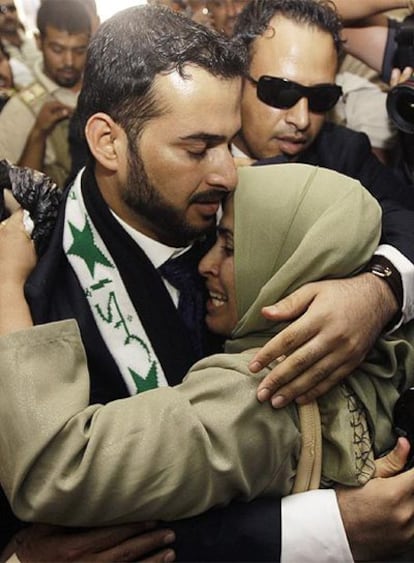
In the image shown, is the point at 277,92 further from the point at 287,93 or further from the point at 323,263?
the point at 323,263

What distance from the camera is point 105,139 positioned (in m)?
1.13

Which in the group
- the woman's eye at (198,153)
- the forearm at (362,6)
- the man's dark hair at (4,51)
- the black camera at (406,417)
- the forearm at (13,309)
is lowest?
the black camera at (406,417)

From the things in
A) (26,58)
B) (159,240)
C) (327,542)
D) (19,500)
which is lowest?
(327,542)

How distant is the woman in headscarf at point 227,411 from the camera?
0.90 metres

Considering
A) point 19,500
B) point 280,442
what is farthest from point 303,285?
point 19,500

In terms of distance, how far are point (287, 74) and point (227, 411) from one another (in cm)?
65

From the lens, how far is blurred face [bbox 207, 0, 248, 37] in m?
1.42

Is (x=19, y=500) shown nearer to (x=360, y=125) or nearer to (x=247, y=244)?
(x=247, y=244)

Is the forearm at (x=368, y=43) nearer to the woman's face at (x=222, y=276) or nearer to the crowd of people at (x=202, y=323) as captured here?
the crowd of people at (x=202, y=323)

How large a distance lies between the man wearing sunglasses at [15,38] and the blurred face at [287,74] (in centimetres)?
45

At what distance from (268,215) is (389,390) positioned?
30cm

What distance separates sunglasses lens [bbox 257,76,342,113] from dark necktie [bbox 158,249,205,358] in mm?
327

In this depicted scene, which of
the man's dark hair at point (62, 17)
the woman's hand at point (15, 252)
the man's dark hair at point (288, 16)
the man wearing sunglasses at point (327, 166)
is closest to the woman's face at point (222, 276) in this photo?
the man wearing sunglasses at point (327, 166)

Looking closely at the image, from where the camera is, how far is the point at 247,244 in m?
1.05
